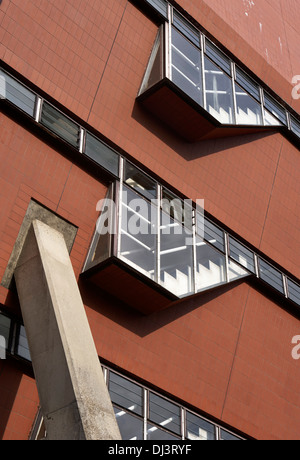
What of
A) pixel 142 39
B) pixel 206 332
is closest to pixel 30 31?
pixel 142 39

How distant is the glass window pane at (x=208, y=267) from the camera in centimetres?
1622

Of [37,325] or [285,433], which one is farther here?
[285,433]

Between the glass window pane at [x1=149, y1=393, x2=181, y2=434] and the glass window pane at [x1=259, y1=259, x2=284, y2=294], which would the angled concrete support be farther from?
the glass window pane at [x1=259, y1=259, x2=284, y2=294]

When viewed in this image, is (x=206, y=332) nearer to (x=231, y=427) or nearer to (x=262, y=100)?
(x=231, y=427)

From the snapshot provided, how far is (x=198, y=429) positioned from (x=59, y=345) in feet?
17.5

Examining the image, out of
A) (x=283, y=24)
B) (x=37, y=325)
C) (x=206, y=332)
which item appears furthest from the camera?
(x=283, y=24)

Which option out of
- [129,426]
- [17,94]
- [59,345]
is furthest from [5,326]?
[17,94]

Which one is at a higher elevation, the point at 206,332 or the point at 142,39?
the point at 142,39

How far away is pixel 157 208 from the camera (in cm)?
1567

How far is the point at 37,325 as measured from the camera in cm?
1193

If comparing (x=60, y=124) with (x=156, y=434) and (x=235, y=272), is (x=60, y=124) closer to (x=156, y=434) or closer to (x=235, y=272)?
(x=235, y=272)

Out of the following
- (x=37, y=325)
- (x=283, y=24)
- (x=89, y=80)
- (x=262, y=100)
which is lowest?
(x=37, y=325)

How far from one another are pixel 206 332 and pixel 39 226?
510 cm

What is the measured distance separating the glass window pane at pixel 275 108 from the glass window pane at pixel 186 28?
11.0 ft
